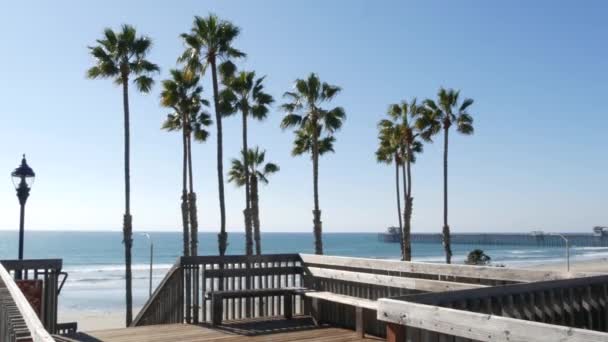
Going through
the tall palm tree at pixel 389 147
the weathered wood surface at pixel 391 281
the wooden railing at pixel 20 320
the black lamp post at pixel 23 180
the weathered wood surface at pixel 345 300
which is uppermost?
the tall palm tree at pixel 389 147

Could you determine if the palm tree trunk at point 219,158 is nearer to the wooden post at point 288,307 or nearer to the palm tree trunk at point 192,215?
the palm tree trunk at point 192,215

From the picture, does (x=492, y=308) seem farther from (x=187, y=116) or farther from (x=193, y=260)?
(x=187, y=116)

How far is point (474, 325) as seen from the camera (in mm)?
3639

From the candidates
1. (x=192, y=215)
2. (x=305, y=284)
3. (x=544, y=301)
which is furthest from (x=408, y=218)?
(x=544, y=301)

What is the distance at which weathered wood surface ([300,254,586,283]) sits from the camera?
6234 millimetres

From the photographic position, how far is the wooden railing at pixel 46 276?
830cm

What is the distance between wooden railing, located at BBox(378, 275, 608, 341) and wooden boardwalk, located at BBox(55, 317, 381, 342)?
276cm

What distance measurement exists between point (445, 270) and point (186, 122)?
72.4ft

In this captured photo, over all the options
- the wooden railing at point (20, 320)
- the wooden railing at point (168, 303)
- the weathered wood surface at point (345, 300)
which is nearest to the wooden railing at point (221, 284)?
the wooden railing at point (168, 303)

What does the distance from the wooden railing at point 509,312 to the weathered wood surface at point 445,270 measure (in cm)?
42

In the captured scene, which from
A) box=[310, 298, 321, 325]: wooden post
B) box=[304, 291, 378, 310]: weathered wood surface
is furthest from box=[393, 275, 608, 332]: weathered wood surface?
box=[310, 298, 321, 325]: wooden post

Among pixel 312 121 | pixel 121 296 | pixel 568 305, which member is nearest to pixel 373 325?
pixel 568 305

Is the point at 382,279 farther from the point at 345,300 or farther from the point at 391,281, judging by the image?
the point at 345,300

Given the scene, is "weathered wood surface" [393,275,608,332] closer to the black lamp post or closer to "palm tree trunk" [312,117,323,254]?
the black lamp post
